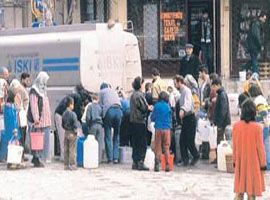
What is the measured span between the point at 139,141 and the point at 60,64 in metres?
3.49

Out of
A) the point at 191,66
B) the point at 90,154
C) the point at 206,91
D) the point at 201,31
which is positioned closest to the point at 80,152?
the point at 90,154

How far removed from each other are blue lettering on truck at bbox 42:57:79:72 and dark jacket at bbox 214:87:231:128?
12.0ft

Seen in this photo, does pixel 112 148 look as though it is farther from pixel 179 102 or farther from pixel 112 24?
pixel 112 24

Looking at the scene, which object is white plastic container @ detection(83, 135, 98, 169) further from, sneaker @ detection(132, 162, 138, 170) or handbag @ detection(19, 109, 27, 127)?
handbag @ detection(19, 109, 27, 127)

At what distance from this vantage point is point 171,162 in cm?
1534

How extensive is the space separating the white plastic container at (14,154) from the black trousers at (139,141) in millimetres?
2281

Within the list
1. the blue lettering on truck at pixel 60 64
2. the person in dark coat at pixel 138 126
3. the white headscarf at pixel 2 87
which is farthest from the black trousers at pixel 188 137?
the white headscarf at pixel 2 87

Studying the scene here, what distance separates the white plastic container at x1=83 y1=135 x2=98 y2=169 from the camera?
15.6m

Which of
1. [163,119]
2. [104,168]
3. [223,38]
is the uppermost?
[223,38]

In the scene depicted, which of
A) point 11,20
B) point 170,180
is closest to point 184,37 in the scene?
point 11,20

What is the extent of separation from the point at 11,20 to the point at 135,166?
61.9 feet

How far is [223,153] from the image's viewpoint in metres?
15.2

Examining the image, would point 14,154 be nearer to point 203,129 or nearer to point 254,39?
point 203,129

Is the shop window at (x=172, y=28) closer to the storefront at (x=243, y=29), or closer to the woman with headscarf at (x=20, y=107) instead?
the storefront at (x=243, y=29)
